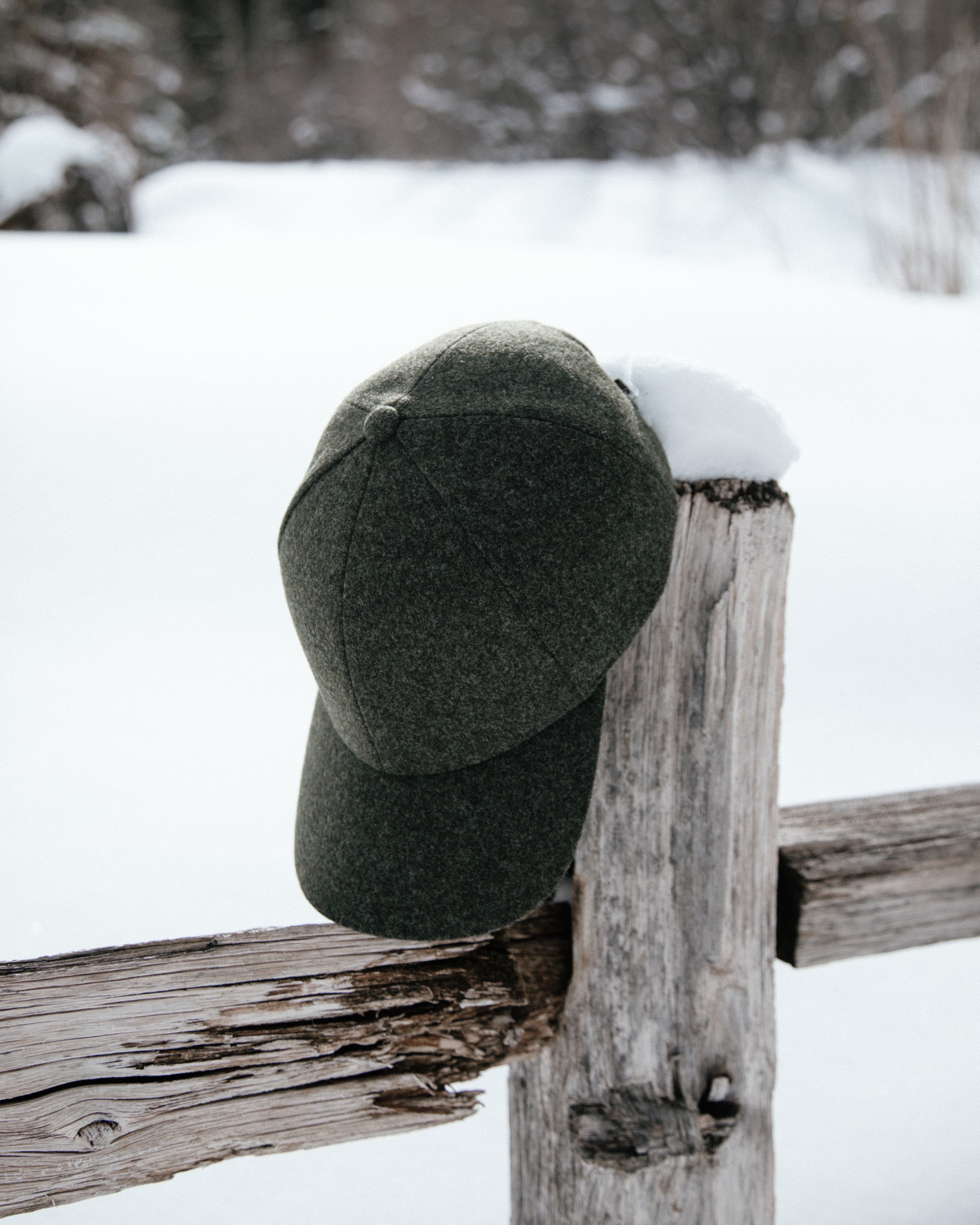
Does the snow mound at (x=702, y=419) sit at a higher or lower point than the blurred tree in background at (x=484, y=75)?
lower

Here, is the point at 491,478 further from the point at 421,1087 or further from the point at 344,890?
the point at 421,1087

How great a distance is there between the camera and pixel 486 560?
54 centimetres

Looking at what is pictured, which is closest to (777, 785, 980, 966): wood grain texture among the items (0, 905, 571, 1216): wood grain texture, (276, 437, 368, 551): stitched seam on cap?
(0, 905, 571, 1216): wood grain texture

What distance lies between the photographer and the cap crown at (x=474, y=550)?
0.54 meters

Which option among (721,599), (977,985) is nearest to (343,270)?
(721,599)

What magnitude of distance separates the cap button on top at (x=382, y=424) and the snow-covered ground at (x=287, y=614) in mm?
229

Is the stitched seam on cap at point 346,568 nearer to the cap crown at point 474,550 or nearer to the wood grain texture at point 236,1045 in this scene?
the cap crown at point 474,550

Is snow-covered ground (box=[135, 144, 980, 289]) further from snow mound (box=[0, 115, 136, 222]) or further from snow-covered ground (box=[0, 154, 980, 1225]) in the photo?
snow-covered ground (box=[0, 154, 980, 1225])

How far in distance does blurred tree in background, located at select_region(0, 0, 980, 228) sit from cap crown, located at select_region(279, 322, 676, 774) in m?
2.70

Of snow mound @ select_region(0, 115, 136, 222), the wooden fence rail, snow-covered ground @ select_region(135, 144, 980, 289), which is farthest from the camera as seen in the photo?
snow-covered ground @ select_region(135, 144, 980, 289)

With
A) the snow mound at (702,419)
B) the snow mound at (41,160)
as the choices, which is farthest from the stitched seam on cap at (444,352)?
the snow mound at (41,160)

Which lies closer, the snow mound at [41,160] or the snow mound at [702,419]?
the snow mound at [702,419]

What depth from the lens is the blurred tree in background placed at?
4777 millimetres

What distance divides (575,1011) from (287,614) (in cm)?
83
